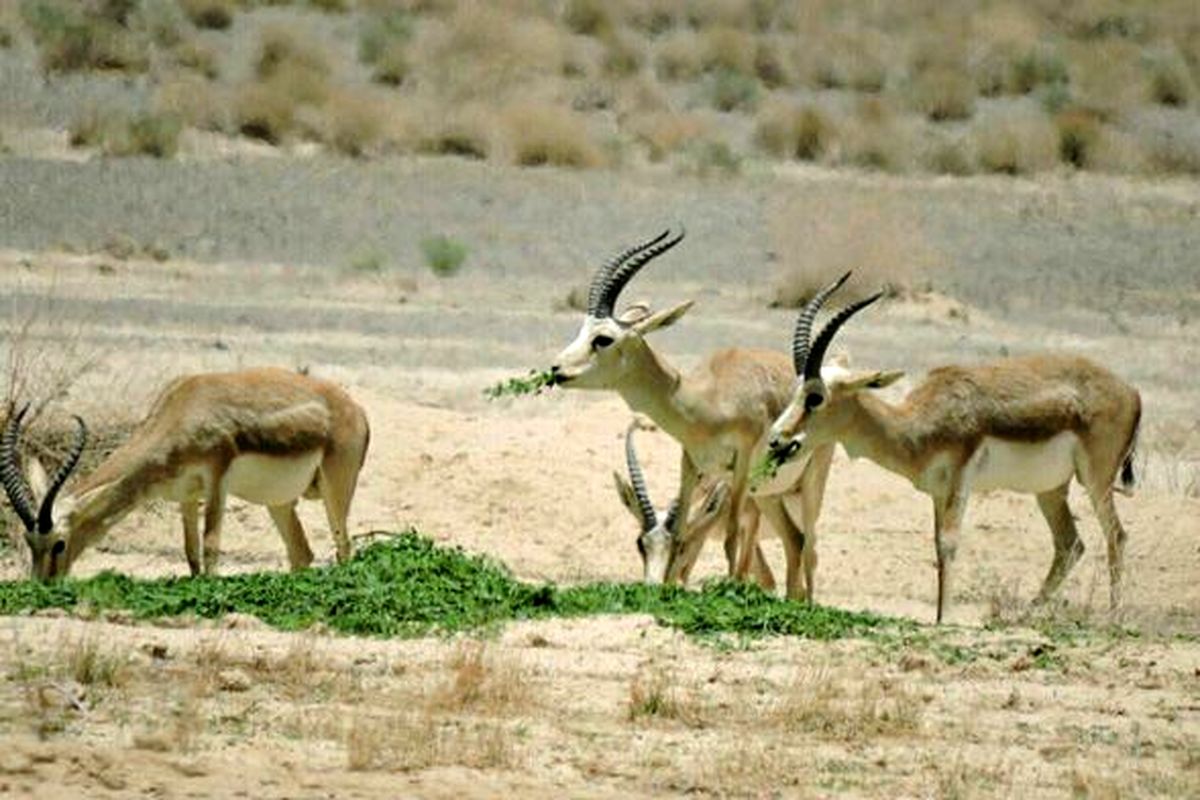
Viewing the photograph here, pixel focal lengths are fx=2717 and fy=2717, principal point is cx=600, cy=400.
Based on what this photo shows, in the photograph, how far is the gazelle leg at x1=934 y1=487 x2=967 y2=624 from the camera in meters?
16.3

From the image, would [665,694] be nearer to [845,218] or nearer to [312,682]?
[312,682]

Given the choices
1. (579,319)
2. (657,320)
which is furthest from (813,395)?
(579,319)

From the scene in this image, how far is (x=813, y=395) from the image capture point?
15.9 meters

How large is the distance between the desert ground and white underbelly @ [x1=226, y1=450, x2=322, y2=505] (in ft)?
2.52

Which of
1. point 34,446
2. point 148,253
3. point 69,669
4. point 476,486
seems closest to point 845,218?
point 148,253

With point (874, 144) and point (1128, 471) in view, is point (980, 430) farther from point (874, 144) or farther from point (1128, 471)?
point (874, 144)

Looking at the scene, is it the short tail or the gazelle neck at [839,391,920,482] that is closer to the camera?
the gazelle neck at [839,391,920,482]

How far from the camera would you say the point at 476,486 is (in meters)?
20.2

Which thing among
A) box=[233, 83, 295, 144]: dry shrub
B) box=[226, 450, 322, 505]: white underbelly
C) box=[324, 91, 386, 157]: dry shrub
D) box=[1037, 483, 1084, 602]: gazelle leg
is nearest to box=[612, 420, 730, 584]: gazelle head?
box=[226, 450, 322, 505]: white underbelly

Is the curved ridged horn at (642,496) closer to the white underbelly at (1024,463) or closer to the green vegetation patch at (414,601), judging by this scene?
the white underbelly at (1024,463)

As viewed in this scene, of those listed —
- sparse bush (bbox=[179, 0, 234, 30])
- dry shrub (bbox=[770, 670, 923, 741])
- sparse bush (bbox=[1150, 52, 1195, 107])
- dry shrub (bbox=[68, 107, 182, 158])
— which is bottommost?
dry shrub (bbox=[770, 670, 923, 741])

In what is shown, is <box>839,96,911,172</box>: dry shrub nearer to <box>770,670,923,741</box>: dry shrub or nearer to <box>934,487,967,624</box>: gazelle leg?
<box>934,487,967,624</box>: gazelle leg

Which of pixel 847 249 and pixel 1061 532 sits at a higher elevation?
pixel 847 249

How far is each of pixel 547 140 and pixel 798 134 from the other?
3773 millimetres
